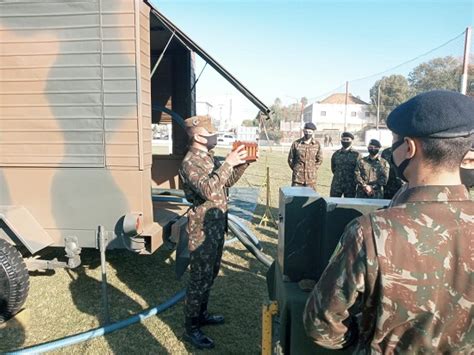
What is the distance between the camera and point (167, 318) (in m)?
3.67

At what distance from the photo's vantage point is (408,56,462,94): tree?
43.5 feet

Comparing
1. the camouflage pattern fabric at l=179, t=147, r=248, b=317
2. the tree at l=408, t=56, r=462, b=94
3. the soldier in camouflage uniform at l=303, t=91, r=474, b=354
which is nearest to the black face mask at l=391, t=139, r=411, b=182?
the soldier in camouflage uniform at l=303, t=91, r=474, b=354

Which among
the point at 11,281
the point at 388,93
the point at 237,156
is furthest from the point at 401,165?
the point at 388,93

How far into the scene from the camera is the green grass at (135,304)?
3.27 meters

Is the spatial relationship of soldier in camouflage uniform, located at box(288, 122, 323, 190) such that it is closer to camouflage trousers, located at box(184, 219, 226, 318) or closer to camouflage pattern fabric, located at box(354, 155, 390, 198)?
camouflage pattern fabric, located at box(354, 155, 390, 198)

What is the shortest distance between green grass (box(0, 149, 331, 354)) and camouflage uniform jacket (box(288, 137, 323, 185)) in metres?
2.35

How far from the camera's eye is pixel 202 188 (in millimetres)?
2971

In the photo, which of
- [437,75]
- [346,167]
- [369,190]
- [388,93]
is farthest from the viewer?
[388,93]

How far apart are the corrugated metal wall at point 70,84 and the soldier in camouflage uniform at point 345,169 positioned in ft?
15.5

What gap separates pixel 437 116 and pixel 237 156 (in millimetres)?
1907

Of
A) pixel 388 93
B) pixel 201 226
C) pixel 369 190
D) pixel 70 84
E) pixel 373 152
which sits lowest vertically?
pixel 369 190

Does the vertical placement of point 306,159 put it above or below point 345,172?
above

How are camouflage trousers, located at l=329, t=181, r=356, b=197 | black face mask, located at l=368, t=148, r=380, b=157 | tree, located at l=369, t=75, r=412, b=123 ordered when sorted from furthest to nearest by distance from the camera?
tree, located at l=369, t=75, r=412, b=123 → camouflage trousers, located at l=329, t=181, r=356, b=197 → black face mask, located at l=368, t=148, r=380, b=157

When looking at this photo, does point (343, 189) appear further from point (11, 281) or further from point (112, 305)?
point (11, 281)
